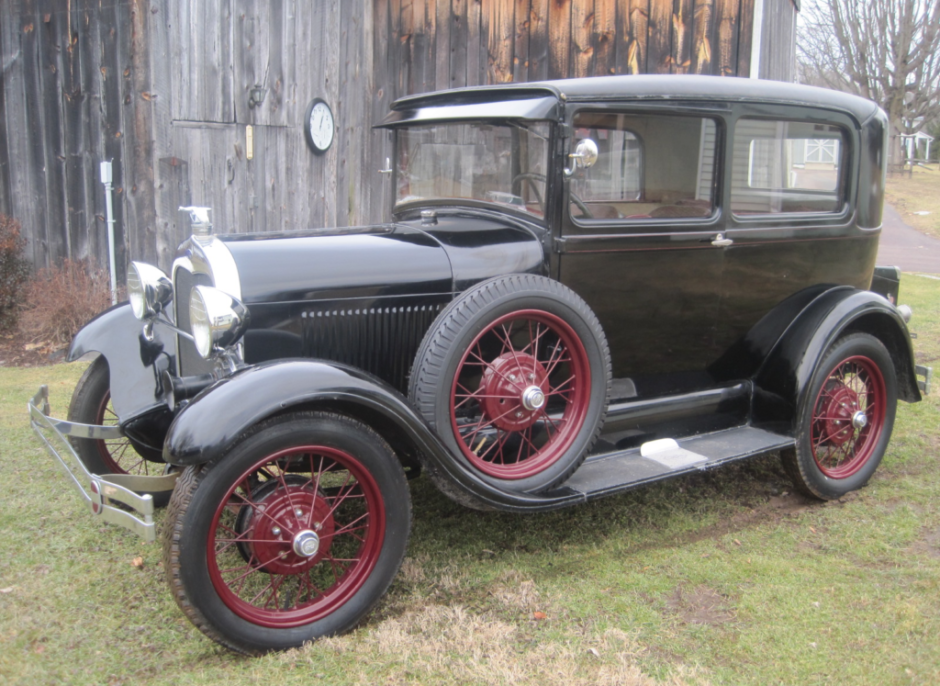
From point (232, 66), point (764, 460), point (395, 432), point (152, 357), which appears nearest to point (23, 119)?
point (232, 66)

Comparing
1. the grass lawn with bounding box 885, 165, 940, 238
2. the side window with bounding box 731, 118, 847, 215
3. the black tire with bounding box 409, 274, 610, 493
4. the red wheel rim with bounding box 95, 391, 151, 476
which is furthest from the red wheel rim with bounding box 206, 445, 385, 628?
the grass lawn with bounding box 885, 165, 940, 238

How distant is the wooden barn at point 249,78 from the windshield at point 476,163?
9.88 ft

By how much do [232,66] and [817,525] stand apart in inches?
215

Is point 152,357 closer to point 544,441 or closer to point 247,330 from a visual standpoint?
point 247,330

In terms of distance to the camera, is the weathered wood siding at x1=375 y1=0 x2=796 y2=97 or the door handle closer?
the door handle

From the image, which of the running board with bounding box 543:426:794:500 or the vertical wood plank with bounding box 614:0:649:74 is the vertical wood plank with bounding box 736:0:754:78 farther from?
the running board with bounding box 543:426:794:500

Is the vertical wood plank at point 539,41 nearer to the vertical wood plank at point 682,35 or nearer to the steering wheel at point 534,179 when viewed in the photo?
the vertical wood plank at point 682,35

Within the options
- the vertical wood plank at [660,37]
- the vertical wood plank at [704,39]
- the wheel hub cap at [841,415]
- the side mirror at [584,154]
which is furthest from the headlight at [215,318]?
the vertical wood plank at [704,39]

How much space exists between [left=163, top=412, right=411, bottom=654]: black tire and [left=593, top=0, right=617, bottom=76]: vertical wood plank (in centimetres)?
577

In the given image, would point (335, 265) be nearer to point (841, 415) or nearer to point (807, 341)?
point (807, 341)

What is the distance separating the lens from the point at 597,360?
3.21 meters

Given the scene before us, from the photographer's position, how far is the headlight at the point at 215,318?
2641 millimetres

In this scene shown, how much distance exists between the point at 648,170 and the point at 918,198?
79.1ft

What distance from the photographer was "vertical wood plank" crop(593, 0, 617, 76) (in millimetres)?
7449
